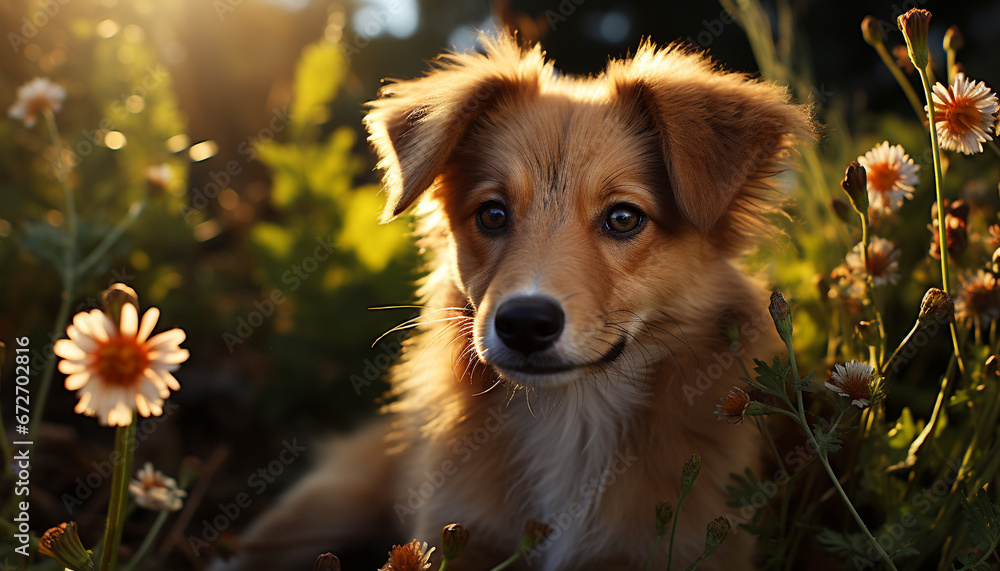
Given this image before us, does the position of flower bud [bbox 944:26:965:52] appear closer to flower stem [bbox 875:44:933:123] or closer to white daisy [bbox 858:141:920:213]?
flower stem [bbox 875:44:933:123]

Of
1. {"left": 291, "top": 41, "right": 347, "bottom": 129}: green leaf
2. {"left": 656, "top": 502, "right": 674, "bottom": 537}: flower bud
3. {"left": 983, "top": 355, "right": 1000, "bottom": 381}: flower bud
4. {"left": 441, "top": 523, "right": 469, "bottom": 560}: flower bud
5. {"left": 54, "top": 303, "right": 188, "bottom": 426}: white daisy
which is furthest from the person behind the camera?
{"left": 291, "top": 41, "right": 347, "bottom": 129}: green leaf

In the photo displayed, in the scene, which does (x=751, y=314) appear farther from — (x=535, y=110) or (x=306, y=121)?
(x=306, y=121)

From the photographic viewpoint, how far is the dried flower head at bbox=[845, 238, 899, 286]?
187 centimetres

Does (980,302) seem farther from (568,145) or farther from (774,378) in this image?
(568,145)

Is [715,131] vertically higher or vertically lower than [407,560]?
higher

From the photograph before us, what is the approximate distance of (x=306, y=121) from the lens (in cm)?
414

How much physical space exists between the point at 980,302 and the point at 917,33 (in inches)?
33.2

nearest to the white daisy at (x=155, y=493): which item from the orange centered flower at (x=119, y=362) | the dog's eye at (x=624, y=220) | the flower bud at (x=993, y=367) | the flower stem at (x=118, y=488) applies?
the flower stem at (x=118, y=488)

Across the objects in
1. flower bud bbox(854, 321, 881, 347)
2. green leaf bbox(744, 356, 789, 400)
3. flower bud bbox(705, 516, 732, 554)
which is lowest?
flower bud bbox(705, 516, 732, 554)

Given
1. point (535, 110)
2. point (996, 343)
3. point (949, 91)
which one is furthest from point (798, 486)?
point (535, 110)

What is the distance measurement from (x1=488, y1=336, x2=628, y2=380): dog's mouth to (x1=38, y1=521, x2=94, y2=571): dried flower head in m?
1.09

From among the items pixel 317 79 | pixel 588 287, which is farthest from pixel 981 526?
pixel 317 79

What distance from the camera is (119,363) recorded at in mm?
1256

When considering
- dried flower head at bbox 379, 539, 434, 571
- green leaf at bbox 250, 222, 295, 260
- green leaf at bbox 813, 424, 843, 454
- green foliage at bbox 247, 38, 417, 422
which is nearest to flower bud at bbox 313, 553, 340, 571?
dried flower head at bbox 379, 539, 434, 571
